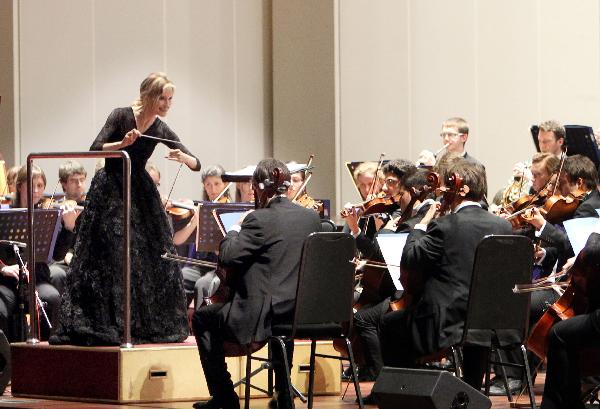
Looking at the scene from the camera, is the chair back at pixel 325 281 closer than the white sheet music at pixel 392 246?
Yes

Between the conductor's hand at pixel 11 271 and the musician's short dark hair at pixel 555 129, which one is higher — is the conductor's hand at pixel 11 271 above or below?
below

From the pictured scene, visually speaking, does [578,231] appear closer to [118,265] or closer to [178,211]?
[118,265]

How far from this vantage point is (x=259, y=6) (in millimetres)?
10164

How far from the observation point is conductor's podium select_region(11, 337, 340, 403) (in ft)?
18.0

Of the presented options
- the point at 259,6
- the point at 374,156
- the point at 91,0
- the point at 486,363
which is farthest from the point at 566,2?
the point at 486,363

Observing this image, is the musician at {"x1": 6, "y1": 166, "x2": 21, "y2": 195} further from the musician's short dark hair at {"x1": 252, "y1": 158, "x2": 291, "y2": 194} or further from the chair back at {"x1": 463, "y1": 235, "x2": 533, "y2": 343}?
the chair back at {"x1": 463, "y1": 235, "x2": 533, "y2": 343}

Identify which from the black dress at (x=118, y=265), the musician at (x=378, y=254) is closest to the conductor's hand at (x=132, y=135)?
the black dress at (x=118, y=265)

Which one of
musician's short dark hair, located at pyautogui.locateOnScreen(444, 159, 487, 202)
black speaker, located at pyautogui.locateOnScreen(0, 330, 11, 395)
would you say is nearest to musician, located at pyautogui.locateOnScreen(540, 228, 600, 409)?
musician's short dark hair, located at pyautogui.locateOnScreen(444, 159, 487, 202)

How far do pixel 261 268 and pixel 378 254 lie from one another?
107cm

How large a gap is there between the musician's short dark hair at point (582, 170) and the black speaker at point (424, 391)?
2.00 metres

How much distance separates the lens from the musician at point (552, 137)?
7.17m

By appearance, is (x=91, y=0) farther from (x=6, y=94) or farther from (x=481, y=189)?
(x=481, y=189)

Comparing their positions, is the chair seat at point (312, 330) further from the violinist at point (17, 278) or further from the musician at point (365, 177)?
the violinist at point (17, 278)

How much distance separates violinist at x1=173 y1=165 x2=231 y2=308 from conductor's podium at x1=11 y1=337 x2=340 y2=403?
163cm
